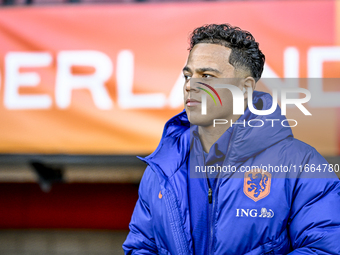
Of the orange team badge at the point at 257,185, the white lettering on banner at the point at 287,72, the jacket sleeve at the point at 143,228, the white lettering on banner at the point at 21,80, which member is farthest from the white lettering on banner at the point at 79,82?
the orange team badge at the point at 257,185

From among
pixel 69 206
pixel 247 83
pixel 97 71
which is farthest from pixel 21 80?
pixel 247 83

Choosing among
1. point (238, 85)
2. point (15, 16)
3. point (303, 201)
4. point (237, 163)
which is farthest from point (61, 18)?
point (303, 201)

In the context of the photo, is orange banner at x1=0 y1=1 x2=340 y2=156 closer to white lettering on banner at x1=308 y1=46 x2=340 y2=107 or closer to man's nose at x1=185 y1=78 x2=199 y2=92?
white lettering on banner at x1=308 y1=46 x2=340 y2=107

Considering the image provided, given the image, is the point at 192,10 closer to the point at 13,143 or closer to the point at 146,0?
the point at 146,0

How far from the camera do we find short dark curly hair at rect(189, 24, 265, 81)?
1.46 m

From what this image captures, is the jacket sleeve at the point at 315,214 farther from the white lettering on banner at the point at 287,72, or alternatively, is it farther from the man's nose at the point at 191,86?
the white lettering on banner at the point at 287,72

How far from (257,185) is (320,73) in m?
1.84

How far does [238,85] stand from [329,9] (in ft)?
5.94

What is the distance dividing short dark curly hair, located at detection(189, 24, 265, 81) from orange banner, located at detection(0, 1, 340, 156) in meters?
1.43

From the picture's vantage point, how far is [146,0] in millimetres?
3221

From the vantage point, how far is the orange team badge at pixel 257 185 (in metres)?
1.25

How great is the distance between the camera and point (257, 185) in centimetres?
127

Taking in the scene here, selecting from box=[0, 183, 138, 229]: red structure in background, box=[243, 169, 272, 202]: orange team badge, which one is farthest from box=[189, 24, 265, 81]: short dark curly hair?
box=[0, 183, 138, 229]: red structure in background

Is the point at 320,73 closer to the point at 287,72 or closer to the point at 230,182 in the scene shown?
the point at 287,72
